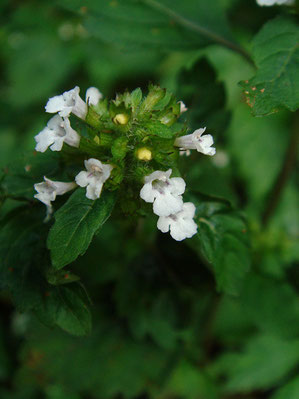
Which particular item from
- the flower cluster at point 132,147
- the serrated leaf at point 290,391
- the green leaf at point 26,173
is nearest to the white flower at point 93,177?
the flower cluster at point 132,147

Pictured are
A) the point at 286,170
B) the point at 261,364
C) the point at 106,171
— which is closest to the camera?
the point at 106,171

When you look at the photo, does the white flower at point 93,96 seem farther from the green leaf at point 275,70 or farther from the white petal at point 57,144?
the green leaf at point 275,70

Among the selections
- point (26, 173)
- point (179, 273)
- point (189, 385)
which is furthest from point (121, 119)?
point (189, 385)

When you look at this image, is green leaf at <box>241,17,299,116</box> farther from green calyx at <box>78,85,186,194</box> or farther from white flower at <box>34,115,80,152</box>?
white flower at <box>34,115,80,152</box>

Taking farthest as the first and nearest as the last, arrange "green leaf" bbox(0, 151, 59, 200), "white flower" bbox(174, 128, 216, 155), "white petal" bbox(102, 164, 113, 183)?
1. "green leaf" bbox(0, 151, 59, 200)
2. "white flower" bbox(174, 128, 216, 155)
3. "white petal" bbox(102, 164, 113, 183)

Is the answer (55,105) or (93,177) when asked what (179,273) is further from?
(55,105)

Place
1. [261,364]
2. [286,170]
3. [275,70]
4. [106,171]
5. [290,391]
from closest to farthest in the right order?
[106,171] < [275,70] < [290,391] < [286,170] < [261,364]

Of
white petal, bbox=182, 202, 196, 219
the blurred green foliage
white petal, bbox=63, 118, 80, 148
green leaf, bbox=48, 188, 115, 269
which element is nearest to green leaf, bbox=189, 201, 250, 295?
the blurred green foliage
